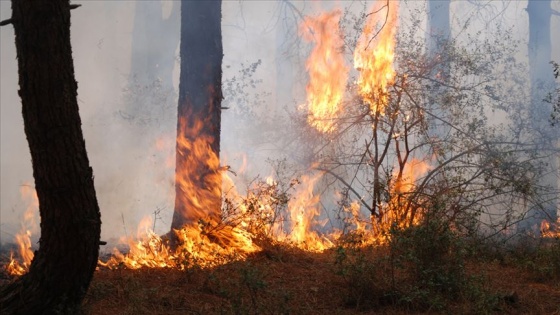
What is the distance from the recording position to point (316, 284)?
22.2 feet

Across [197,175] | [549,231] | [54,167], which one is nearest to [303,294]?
[54,167]

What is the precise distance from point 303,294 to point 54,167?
274 cm

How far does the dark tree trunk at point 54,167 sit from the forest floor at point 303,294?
0.50 metres

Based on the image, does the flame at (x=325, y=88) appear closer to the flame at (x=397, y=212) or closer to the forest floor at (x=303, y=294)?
the flame at (x=397, y=212)

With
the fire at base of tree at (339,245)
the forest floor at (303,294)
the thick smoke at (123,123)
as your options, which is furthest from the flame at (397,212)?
the thick smoke at (123,123)

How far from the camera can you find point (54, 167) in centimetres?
471

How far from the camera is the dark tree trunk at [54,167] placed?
465 centimetres

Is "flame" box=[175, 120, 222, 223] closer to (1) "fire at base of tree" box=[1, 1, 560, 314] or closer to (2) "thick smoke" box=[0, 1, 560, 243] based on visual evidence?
(1) "fire at base of tree" box=[1, 1, 560, 314]

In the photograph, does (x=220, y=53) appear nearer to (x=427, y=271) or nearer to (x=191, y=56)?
(x=191, y=56)

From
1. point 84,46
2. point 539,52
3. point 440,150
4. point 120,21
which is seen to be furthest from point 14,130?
point 539,52

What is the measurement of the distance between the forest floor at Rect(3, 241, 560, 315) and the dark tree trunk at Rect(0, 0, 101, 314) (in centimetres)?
50

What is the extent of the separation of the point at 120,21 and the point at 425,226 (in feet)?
66.6

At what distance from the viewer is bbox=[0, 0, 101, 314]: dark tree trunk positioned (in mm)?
4648

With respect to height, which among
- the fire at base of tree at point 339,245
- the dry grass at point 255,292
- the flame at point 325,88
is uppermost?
the flame at point 325,88
